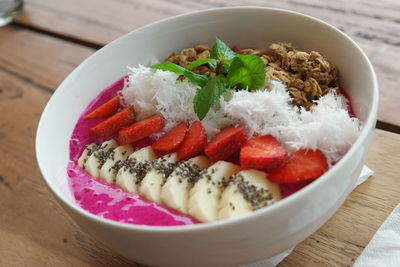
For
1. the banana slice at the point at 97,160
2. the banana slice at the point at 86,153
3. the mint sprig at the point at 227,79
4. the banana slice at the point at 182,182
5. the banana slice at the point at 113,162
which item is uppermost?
the mint sprig at the point at 227,79

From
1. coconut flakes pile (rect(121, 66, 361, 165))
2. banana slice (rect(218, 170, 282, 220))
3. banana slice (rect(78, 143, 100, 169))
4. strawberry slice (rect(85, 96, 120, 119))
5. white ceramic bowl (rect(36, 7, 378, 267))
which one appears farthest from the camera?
strawberry slice (rect(85, 96, 120, 119))

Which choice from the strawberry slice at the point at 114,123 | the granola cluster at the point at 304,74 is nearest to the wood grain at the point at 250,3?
the granola cluster at the point at 304,74

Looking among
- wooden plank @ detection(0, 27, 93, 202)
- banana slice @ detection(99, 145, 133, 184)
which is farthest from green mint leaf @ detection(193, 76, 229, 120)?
wooden plank @ detection(0, 27, 93, 202)

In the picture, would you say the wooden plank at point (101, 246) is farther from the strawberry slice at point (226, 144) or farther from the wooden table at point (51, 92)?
the strawberry slice at point (226, 144)

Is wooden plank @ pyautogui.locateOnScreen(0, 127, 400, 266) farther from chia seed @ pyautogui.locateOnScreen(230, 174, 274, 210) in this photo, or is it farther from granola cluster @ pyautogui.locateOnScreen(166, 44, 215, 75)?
granola cluster @ pyautogui.locateOnScreen(166, 44, 215, 75)

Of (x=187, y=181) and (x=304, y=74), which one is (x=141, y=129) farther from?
(x=304, y=74)

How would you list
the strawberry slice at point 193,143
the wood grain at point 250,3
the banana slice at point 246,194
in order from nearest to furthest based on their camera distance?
the banana slice at point 246,194 < the strawberry slice at point 193,143 < the wood grain at point 250,3
